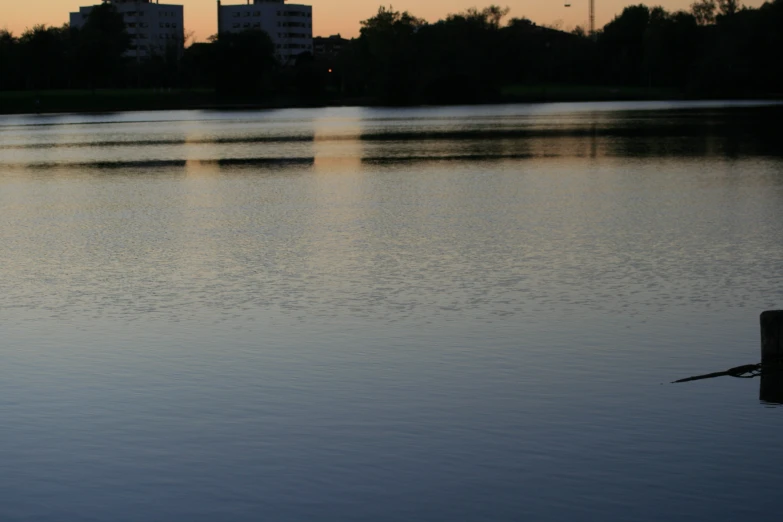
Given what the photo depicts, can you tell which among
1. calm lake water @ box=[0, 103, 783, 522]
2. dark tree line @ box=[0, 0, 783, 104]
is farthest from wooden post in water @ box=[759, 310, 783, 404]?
dark tree line @ box=[0, 0, 783, 104]

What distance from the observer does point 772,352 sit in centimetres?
1063

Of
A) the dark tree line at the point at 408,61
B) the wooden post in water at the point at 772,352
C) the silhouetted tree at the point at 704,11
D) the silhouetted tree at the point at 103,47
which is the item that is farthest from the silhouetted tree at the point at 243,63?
the wooden post in water at the point at 772,352

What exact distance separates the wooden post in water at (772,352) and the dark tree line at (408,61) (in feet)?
452

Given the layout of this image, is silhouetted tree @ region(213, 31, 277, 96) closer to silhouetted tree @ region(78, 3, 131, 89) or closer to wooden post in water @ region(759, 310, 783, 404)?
silhouetted tree @ region(78, 3, 131, 89)

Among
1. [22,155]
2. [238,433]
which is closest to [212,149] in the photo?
[22,155]

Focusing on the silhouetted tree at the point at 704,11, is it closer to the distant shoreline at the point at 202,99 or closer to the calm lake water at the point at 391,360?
the distant shoreline at the point at 202,99

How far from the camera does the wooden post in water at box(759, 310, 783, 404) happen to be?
10.3m

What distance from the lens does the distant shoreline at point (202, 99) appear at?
451 ft

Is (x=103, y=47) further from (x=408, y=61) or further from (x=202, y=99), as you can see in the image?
(x=408, y=61)

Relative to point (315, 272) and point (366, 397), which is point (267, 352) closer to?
point (366, 397)

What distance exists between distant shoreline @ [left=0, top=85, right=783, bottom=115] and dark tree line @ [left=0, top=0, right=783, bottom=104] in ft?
5.08

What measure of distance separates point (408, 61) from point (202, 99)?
28091 millimetres

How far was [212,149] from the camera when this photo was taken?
57938mm

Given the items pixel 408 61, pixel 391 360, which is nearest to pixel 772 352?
pixel 391 360
